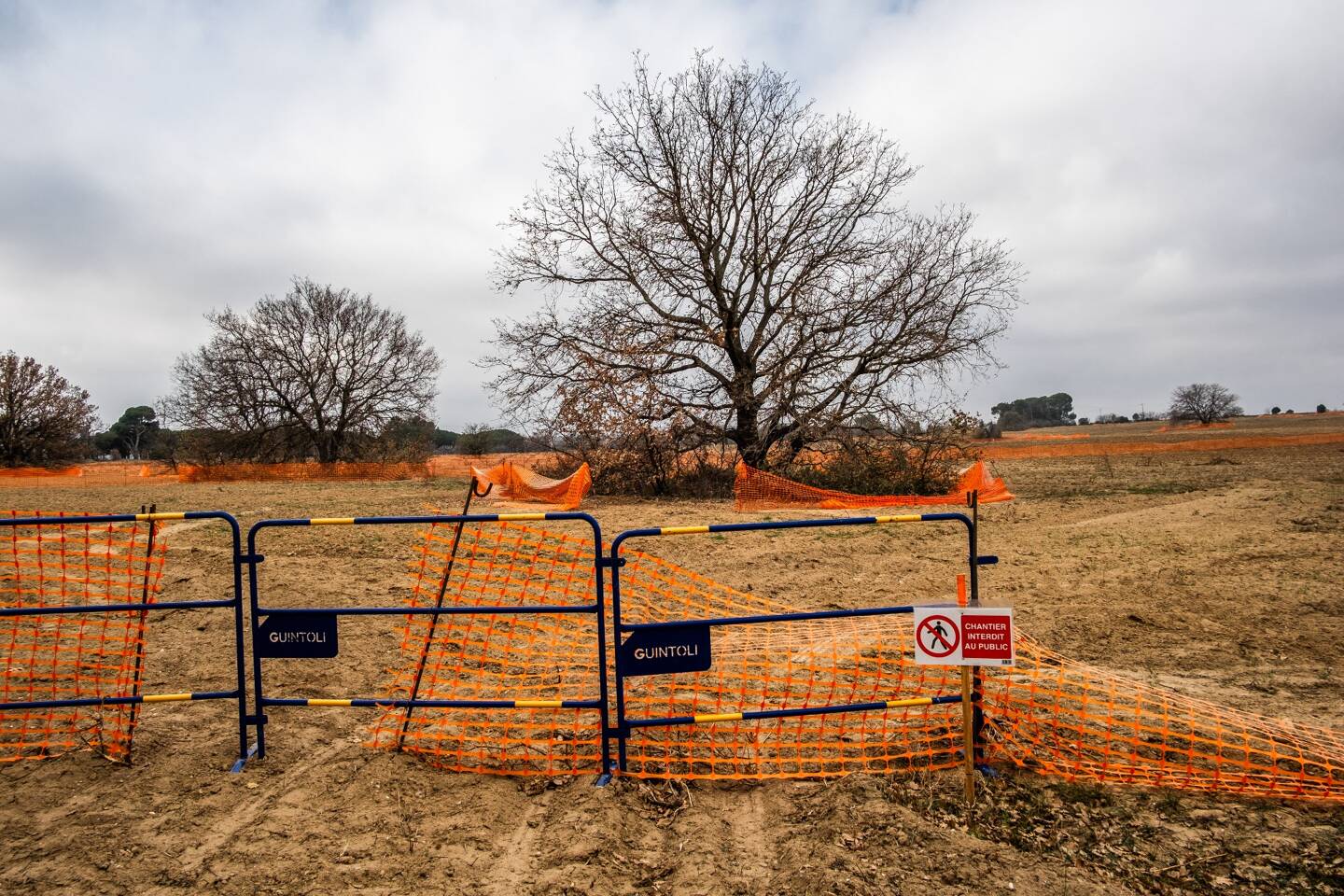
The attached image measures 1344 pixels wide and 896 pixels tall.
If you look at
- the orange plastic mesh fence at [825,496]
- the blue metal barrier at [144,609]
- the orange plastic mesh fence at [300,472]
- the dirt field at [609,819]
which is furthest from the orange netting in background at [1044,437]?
the blue metal barrier at [144,609]

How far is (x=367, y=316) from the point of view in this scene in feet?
156

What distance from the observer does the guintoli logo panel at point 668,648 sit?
4.43 metres

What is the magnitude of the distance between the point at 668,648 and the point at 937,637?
4.94 feet

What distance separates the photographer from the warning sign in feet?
13.1

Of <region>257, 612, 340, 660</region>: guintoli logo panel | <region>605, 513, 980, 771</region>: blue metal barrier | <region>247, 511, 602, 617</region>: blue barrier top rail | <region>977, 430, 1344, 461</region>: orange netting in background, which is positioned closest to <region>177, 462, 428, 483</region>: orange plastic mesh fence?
<region>977, 430, 1344, 461</region>: orange netting in background

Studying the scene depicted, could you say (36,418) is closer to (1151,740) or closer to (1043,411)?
(1151,740)

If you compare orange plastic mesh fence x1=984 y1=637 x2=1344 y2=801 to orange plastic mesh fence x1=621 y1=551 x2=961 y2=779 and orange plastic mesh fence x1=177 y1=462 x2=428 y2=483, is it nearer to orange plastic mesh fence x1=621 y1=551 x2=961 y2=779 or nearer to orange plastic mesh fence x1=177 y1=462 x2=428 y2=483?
orange plastic mesh fence x1=621 y1=551 x2=961 y2=779

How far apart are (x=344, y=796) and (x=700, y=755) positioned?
2.10 metres

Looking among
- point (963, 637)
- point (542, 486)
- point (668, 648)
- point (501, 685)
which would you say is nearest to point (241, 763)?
point (501, 685)

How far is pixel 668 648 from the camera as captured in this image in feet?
14.6

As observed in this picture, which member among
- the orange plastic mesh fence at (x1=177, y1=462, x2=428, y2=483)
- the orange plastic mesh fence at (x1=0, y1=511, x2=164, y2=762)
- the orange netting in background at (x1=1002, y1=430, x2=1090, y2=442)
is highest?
the orange netting in background at (x1=1002, y1=430, x2=1090, y2=442)

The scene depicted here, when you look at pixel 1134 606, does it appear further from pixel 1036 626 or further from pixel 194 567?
pixel 194 567

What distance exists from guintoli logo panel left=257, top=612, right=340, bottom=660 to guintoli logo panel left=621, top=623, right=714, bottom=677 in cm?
185

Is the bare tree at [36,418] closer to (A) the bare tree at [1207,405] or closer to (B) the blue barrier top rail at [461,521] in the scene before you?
(B) the blue barrier top rail at [461,521]
